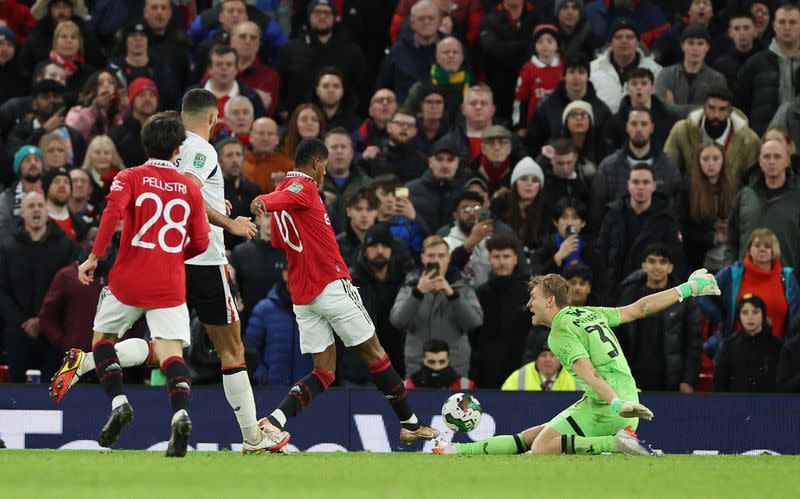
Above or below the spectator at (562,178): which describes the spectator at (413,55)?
above

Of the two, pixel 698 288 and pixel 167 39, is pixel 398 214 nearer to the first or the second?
pixel 698 288

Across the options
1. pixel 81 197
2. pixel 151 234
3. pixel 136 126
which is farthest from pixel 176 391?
pixel 136 126

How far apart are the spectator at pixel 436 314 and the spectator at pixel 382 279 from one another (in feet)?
1.04

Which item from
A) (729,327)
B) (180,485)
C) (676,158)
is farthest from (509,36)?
(180,485)

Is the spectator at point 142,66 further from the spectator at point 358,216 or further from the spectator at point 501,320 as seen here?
the spectator at point 501,320

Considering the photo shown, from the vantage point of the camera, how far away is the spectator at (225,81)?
58.4 feet

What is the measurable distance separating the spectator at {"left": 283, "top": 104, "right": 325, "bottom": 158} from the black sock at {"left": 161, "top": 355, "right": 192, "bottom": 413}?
708 centimetres

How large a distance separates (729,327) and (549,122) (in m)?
3.74

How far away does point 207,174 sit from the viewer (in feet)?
36.1

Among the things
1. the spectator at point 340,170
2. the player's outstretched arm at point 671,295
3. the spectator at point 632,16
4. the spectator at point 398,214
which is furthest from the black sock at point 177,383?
the spectator at point 632,16

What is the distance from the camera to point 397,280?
50.2 feet

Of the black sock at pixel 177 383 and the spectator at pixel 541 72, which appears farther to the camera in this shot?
the spectator at pixel 541 72

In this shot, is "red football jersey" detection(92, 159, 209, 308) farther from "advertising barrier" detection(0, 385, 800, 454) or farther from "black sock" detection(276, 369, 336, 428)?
"advertising barrier" detection(0, 385, 800, 454)

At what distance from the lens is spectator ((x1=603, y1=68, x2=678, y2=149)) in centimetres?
1753
